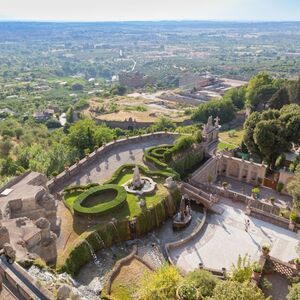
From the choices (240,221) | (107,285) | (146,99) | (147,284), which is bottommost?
(146,99)

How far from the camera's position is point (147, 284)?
19328 mm

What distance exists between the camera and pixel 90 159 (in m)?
39.7

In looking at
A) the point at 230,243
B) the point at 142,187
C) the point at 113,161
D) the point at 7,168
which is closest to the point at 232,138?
the point at 113,161

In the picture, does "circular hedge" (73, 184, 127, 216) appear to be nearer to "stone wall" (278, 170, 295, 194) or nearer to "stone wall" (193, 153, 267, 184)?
"stone wall" (193, 153, 267, 184)

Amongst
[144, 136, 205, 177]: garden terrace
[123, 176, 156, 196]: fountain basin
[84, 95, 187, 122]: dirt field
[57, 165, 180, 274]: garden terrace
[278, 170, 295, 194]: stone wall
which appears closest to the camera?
[57, 165, 180, 274]: garden terrace

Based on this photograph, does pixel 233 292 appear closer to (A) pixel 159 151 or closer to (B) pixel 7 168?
(A) pixel 159 151

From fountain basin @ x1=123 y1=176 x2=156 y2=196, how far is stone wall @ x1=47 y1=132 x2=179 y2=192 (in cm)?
624

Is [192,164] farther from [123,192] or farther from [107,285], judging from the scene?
[107,285]

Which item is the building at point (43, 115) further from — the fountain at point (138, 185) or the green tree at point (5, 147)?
the fountain at point (138, 185)

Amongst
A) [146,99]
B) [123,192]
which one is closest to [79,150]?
[123,192]

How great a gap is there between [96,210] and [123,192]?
11.5 ft

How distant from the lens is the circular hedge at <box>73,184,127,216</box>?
28781mm

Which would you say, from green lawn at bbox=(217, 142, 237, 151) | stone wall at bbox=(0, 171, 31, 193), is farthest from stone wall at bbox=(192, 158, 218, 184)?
stone wall at bbox=(0, 171, 31, 193)

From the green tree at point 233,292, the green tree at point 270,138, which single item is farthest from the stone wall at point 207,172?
the green tree at point 233,292
